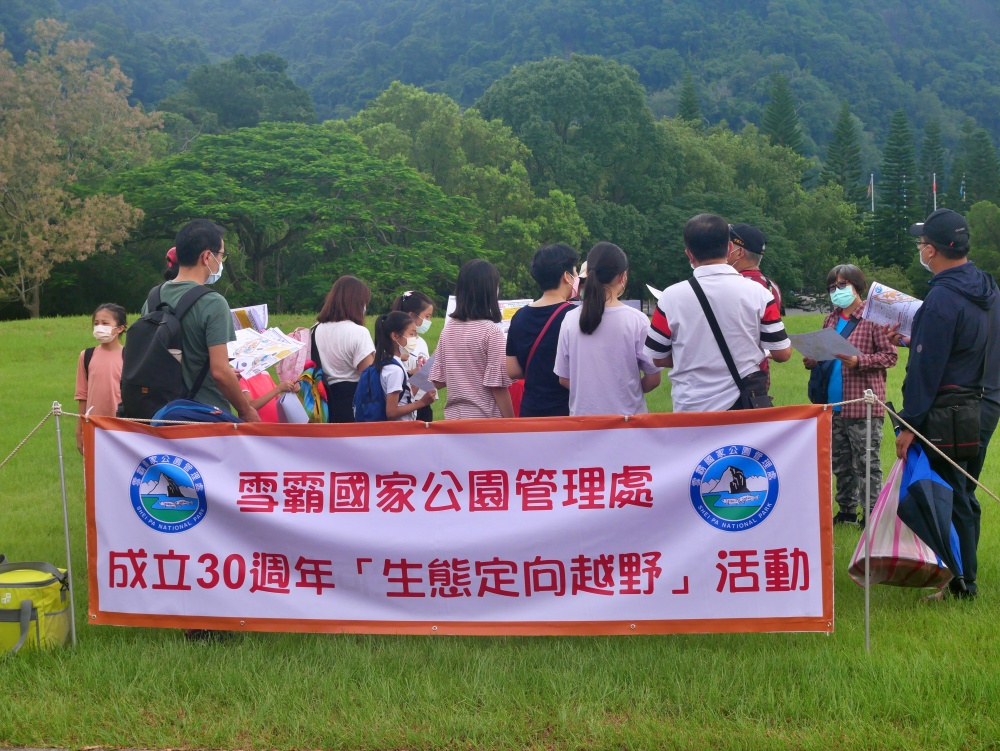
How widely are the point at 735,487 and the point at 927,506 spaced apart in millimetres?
1088

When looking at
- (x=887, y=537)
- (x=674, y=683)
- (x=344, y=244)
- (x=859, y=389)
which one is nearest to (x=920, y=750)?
(x=674, y=683)

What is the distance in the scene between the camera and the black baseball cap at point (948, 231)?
513cm

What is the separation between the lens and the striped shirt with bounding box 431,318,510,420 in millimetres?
5844

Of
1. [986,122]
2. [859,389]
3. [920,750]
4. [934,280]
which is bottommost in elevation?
[920,750]

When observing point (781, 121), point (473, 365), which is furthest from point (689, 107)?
point (473, 365)

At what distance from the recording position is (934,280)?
5.19 m

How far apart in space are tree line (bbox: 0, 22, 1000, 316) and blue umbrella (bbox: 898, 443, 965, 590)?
33518 mm

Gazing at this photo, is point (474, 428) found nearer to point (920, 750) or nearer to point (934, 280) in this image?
point (920, 750)

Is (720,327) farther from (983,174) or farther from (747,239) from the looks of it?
(983,174)

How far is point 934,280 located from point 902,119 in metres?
76.4

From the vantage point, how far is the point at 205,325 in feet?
16.8

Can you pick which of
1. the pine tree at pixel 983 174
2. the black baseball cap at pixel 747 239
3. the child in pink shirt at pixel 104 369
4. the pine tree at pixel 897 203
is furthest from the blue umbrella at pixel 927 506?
the pine tree at pixel 983 174

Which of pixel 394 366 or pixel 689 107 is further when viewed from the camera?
pixel 689 107

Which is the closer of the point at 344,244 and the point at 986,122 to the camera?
the point at 344,244
